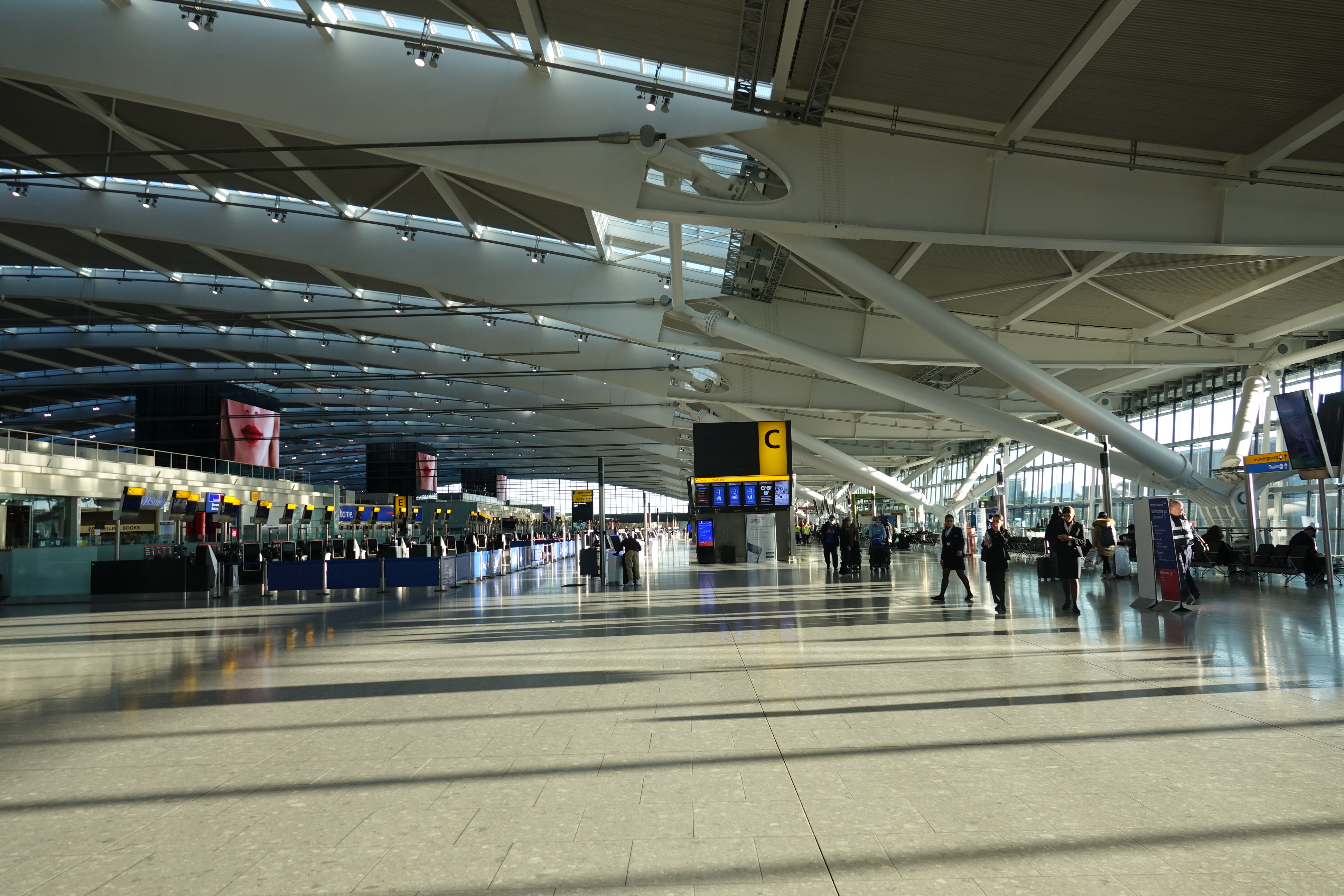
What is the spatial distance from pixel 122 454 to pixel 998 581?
3263 centimetres

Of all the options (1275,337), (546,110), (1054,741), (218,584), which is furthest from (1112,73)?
(218,584)

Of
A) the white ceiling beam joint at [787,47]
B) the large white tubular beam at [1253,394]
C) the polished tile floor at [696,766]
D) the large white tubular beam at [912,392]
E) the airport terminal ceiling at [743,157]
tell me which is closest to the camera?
the polished tile floor at [696,766]

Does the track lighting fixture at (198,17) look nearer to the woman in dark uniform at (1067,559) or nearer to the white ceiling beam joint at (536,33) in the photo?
the white ceiling beam joint at (536,33)

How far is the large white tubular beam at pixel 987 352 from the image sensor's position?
13.8 metres

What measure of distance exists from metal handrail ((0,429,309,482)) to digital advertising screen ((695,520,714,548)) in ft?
72.0

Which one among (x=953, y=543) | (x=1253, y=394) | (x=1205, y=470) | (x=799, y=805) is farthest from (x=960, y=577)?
(x=1205, y=470)

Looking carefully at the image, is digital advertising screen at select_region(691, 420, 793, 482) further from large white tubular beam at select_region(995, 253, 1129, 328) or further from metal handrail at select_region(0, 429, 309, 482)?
metal handrail at select_region(0, 429, 309, 482)

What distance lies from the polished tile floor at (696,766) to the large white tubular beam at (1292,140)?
6192mm

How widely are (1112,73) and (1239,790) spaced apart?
9.20 meters

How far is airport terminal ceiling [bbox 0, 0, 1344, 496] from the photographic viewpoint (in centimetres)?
1074

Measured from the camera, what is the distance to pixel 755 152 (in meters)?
12.4

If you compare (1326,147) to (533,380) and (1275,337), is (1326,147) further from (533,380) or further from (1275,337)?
(533,380)

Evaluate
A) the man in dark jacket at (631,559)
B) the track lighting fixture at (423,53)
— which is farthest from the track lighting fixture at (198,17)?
the man in dark jacket at (631,559)

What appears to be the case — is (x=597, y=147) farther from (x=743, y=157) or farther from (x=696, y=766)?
(x=696, y=766)
